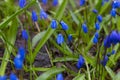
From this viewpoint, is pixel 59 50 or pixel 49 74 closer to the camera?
pixel 49 74

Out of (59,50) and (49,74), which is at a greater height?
(59,50)

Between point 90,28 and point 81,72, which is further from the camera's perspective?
point 90,28

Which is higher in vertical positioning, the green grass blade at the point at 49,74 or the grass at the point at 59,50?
the grass at the point at 59,50

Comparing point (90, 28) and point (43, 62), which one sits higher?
point (90, 28)

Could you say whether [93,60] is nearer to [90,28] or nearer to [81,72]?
[81,72]

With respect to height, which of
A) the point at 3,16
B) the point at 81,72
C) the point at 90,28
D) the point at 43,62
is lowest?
the point at 81,72

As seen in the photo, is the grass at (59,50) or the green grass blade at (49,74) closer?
the green grass blade at (49,74)

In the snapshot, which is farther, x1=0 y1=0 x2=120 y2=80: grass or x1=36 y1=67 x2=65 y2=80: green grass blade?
x1=0 y1=0 x2=120 y2=80: grass

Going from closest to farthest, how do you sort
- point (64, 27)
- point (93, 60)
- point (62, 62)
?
point (64, 27)
point (93, 60)
point (62, 62)

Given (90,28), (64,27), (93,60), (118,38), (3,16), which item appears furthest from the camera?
(3,16)

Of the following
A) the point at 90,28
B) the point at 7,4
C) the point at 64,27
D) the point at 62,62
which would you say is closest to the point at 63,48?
the point at 62,62

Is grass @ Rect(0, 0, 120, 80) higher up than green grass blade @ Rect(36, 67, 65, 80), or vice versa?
grass @ Rect(0, 0, 120, 80)
